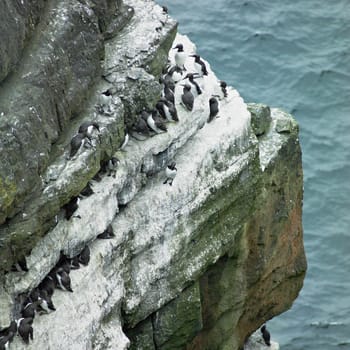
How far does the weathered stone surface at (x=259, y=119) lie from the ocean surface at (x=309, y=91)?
665 centimetres

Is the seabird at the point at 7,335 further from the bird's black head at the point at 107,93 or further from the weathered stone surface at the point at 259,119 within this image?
the weathered stone surface at the point at 259,119

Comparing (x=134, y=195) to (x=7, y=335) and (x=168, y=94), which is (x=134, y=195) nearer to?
(x=168, y=94)

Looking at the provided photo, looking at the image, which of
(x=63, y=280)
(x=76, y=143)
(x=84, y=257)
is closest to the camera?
(x=63, y=280)

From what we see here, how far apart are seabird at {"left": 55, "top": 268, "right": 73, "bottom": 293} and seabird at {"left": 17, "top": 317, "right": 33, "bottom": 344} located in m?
0.96

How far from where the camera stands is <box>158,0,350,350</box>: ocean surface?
2688 cm

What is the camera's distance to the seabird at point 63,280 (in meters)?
15.4

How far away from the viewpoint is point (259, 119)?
68.6 feet

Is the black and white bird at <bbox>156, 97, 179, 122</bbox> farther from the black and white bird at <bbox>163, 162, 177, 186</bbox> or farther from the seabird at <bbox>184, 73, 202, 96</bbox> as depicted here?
the seabird at <bbox>184, 73, 202, 96</bbox>

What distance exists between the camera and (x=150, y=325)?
57.7ft

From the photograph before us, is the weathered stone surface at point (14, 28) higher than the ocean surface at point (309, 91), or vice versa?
the weathered stone surface at point (14, 28)

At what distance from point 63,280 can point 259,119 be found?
268 inches

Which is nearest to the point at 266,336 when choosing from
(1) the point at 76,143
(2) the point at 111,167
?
(2) the point at 111,167

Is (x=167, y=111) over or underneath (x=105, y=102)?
underneath

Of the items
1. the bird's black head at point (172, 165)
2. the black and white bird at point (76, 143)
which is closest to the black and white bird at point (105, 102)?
the black and white bird at point (76, 143)
